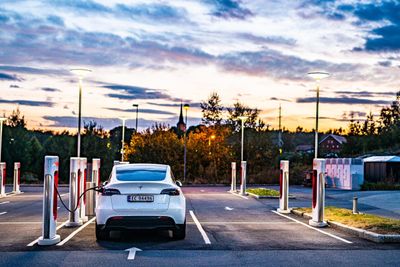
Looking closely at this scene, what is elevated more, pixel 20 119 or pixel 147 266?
pixel 20 119

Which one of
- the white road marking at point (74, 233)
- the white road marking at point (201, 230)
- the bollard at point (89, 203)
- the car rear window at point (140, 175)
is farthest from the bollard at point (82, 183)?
the car rear window at point (140, 175)

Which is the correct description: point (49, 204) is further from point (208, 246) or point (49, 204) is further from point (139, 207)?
point (208, 246)

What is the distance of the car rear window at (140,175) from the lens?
44.7 feet

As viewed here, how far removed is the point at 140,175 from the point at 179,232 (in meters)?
1.50

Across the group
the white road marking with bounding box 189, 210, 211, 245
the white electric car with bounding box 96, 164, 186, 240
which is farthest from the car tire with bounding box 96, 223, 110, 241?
the white road marking with bounding box 189, 210, 211, 245

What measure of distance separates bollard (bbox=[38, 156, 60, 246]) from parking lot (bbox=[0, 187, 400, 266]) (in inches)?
10.3

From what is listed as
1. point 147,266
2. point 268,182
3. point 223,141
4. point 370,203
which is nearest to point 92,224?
point 147,266

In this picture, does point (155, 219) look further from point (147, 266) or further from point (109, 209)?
point (147, 266)

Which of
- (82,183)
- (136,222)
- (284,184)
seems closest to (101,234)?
(136,222)

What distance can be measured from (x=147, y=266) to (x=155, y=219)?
8.89 feet

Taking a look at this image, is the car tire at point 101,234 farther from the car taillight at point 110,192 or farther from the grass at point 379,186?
the grass at point 379,186

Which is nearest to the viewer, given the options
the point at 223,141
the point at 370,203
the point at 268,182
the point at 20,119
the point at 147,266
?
the point at 147,266

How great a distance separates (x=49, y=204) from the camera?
1295 cm

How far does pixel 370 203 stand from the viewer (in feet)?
84.3
